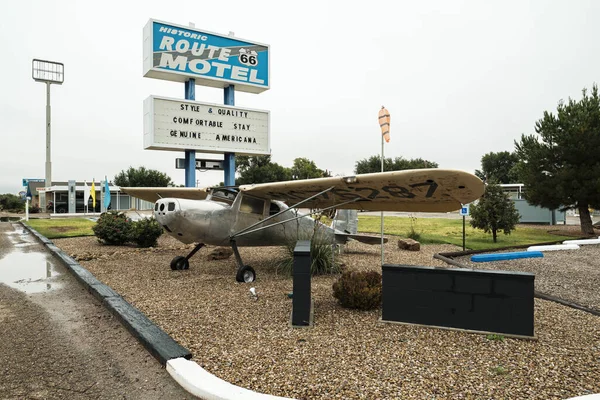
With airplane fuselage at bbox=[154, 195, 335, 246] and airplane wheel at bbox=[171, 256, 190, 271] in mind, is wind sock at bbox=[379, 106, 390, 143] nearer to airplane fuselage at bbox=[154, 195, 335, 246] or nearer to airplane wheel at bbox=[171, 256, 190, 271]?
airplane fuselage at bbox=[154, 195, 335, 246]

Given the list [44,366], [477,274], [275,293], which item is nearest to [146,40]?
[275,293]

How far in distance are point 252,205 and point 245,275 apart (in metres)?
1.82

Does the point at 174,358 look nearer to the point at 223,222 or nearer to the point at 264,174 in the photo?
the point at 223,222

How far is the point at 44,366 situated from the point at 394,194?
594cm

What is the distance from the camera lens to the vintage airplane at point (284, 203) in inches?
230

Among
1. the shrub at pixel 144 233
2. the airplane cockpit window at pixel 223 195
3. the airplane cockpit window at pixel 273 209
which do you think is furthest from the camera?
the shrub at pixel 144 233

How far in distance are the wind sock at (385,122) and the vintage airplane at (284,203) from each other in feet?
5.96

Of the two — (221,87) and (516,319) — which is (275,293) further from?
(221,87)

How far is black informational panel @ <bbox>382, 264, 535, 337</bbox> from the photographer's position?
4.42 meters

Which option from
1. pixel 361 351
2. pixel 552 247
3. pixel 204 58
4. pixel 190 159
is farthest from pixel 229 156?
pixel 361 351

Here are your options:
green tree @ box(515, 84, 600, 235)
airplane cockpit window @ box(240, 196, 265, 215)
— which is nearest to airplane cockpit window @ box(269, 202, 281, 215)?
airplane cockpit window @ box(240, 196, 265, 215)

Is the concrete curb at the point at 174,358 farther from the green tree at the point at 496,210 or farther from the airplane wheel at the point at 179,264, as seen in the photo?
the green tree at the point at 496,210

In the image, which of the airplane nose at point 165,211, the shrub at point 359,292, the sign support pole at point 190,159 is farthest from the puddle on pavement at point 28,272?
the sign support pole at point 190,159

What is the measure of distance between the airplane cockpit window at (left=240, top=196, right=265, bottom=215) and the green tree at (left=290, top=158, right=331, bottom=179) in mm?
60861
